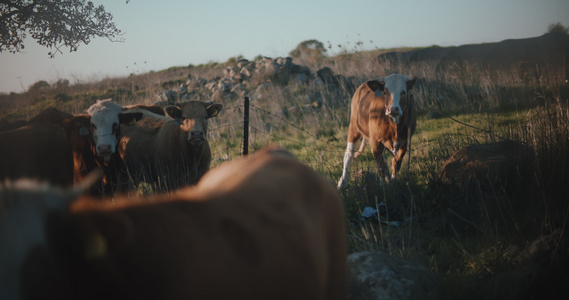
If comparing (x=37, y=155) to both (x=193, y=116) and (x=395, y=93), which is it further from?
(x=395, y=93)

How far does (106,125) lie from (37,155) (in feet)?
4.10

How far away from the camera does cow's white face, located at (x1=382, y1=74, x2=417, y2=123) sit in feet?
23.1

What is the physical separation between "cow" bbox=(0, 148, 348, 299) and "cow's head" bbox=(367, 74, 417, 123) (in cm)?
512

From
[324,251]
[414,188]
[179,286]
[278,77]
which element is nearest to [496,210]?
[414,188]

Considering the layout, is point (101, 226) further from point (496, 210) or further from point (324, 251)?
point (496, 210)

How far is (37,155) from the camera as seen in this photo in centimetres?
514

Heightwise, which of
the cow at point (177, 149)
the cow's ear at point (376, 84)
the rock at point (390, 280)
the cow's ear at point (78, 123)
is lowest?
the rock at point (390, 280)

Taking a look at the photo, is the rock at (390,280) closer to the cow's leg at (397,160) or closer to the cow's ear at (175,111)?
the cow's leg at (397,160)

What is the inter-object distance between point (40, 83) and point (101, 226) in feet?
88.8

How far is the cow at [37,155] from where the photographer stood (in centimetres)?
491

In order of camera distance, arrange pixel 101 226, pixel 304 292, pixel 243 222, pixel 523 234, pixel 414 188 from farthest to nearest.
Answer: pixel 414 188 → pixel 523 234 → pixel 304 292 → pixel 243 222 → pixel 101 226

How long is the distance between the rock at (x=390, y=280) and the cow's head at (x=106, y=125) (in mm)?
4439

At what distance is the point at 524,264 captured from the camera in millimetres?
3131

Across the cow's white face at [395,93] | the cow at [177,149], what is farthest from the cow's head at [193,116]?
the cow's white face at [395,93]
